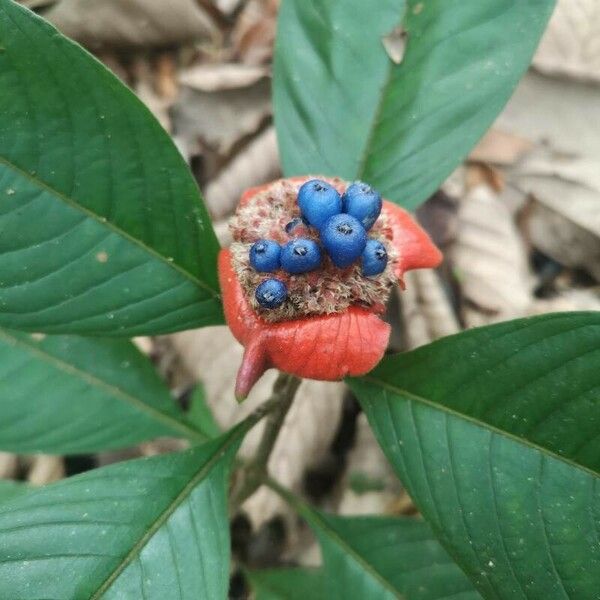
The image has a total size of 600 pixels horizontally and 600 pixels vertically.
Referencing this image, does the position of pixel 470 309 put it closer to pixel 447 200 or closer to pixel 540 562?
pixel 447 200

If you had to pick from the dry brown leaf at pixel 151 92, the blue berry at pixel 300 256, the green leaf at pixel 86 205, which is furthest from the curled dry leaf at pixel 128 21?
the blue berry at pixel 300 256

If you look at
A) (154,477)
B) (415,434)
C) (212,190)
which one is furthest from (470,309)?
(154,477)

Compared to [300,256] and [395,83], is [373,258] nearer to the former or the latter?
[300,256]

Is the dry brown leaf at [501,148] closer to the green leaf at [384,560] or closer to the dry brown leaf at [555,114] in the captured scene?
the dry brown leaf at [555,114]

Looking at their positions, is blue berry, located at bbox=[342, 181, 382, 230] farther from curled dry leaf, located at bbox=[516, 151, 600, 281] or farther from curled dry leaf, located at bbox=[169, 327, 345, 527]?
curled dry leaf, located at bbox=[516, 151, 600, 281]

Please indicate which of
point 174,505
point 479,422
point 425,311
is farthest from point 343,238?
point 425,311
